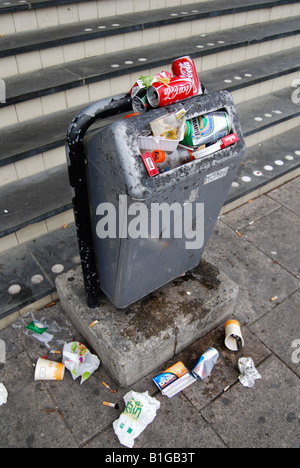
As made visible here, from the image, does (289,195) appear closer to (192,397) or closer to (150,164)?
(192,397)

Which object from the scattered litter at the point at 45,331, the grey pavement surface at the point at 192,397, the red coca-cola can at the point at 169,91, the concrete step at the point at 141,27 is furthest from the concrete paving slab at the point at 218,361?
the concrete step at the point at 141,27

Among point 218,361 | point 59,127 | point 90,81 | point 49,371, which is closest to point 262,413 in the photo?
point 218,361

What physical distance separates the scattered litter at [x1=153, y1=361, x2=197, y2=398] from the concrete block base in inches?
3.2

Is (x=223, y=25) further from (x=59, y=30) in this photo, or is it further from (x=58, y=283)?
(x=58, y=283)

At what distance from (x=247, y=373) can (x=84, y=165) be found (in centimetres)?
157

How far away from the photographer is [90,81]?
315cm

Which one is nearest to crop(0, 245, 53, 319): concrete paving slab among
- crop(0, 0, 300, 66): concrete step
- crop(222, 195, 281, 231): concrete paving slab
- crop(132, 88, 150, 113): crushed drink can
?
crop(132, 88, 150, 113): crushed drink can

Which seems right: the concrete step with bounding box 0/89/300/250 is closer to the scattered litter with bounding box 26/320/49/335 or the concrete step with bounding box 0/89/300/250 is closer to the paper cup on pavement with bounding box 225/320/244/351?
the scattered litter with bounding box 26/320/49/335

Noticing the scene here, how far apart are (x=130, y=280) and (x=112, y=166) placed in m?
0.70

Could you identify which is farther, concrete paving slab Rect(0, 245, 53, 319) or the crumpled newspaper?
concrete paving slab Rect(0, 245, 53, 319)

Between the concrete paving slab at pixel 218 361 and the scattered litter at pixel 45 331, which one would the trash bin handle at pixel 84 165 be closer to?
the scattered litter at pixel 45 331

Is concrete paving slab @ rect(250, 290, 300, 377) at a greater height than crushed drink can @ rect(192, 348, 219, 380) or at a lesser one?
lesser

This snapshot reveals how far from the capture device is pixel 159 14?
3.92 meters

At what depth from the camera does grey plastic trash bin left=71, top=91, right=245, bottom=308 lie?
153 centimetres
